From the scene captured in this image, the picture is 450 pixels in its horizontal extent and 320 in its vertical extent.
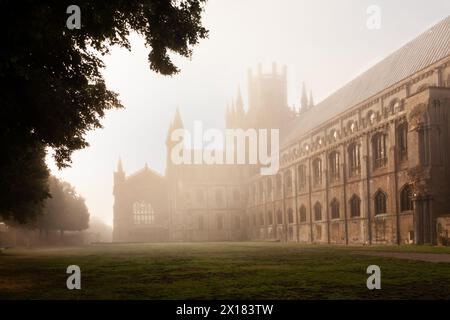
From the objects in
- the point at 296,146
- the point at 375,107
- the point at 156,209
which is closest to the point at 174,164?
the point at 156,209

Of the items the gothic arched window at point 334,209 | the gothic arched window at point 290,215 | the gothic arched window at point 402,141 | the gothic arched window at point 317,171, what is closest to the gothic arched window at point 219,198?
the gothic arched window at point 290,215

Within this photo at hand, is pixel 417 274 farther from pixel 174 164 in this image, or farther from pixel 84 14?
pixel 174 164

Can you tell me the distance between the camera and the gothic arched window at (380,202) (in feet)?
114

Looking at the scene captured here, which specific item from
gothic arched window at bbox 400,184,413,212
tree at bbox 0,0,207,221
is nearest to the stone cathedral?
gothic arched window at bbox 400,184,413,212

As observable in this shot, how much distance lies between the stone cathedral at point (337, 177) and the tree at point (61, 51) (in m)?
19.8

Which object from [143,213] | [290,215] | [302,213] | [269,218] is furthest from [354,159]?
[143,213]

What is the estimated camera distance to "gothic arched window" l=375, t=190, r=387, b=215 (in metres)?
34.8

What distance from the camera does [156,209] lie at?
7931cm

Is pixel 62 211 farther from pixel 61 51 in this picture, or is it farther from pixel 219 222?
pixel 61 51

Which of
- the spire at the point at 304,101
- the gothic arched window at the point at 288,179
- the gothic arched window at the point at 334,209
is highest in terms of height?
the spire at the point at 304,101

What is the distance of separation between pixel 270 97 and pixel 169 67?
6907 centimetres

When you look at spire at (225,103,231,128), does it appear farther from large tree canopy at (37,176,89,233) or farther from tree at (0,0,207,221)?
tree at (0,0,207,221)

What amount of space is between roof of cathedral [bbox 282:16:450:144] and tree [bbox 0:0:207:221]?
2622 centimetres

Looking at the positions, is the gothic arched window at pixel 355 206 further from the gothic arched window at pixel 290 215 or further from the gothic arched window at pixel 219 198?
the gothic arched window at pixel 219 198
